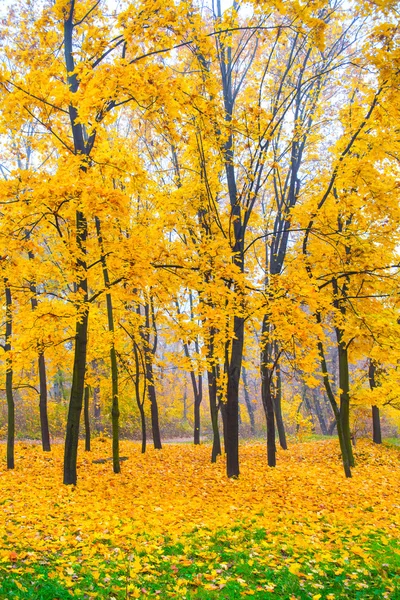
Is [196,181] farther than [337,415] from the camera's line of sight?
Yes

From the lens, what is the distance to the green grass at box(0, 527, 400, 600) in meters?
3.97

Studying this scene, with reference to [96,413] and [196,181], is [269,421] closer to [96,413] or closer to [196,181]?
[196,181]

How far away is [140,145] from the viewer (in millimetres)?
15477

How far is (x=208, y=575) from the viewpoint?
443 centimetres

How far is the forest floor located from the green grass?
1 cm

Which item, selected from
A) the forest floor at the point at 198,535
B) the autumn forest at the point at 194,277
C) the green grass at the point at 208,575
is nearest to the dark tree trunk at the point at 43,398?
the autumn forest at the point at 194,277

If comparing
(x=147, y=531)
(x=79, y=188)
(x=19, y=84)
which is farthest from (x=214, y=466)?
(x=19, y=84)

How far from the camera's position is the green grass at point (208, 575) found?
3973mm

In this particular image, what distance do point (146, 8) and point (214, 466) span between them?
1085 cm

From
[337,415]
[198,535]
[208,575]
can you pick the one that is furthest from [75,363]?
[337,415]

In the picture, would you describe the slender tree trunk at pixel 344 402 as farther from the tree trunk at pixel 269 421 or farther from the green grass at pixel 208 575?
the green grass at pixel 208 575

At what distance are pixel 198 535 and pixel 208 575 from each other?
1359mm

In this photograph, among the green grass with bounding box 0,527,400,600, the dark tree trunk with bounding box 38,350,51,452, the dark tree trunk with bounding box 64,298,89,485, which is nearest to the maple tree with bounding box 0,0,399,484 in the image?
the dark tree trunk with bounding box 64,298,89,485

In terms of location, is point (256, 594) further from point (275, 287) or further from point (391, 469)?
point (391, 469)
